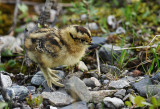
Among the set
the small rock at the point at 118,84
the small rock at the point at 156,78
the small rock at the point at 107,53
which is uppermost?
the small rock at the point at 107,53

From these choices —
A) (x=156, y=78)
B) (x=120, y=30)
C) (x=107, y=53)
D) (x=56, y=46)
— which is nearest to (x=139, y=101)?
(x=156, y=78)

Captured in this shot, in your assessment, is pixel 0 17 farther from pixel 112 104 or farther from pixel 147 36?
pixel 112 104

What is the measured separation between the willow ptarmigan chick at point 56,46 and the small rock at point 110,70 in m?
0.46

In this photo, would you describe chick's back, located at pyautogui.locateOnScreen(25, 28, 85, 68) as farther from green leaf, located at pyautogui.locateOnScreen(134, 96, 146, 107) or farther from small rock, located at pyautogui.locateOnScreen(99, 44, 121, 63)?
Result: green leaf, located at pyautogui.locateOnScreen(134, 96, 146, 107)

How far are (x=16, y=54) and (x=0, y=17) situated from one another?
5.71 ft

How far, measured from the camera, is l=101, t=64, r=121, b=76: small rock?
3.34 m

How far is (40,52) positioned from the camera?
120 inches

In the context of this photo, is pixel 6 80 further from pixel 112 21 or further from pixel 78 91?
pixel 112 21

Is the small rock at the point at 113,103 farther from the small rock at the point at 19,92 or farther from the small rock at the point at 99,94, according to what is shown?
the small rock at the point at 19,92

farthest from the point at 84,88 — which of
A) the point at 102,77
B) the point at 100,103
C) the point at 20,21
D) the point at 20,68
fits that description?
the point at 20,21

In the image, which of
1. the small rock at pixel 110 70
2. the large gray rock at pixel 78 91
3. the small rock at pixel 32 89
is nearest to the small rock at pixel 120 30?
the small rock at pixel 110 70

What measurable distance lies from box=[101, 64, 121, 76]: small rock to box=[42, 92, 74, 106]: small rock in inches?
29.6

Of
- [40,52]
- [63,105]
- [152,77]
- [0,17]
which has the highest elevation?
[0,17]

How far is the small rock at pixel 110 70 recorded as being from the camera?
3.34m
